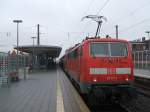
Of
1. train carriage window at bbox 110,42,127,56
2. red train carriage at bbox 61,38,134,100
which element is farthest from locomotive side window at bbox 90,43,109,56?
train carriage window at bbox 110,42,127,56

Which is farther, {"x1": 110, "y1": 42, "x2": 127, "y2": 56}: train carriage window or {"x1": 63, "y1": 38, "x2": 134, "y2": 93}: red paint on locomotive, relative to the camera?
{"x1": 110, "y1": 42, "x2": 127, "y2": 56}: train carriage window

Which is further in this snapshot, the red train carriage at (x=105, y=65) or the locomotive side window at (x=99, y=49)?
the locomotive side window at (x=99, y=49)

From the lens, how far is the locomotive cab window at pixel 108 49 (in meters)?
15.3

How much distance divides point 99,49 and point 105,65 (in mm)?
801

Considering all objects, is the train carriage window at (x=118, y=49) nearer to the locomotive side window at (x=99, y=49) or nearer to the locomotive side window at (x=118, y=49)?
the locomotive side window at (x=118, y=49)

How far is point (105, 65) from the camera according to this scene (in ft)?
48.8

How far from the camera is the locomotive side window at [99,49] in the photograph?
50.1 ft

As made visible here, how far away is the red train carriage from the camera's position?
14539 millimetres

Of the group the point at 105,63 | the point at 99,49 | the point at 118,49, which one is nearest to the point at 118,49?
the point at 118,49

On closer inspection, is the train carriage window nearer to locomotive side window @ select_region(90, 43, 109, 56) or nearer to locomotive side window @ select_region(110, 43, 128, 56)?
locomotive side window @ select_region(110, 43, 128, 56)

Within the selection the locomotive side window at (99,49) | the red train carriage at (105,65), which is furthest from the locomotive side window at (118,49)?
the locomotive side window at (99,49)

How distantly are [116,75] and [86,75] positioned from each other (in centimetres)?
111

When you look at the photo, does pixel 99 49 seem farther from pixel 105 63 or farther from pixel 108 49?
pixel 105 63

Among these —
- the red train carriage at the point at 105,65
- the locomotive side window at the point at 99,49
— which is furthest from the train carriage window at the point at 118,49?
the locomotive side window at the point at 99,49
